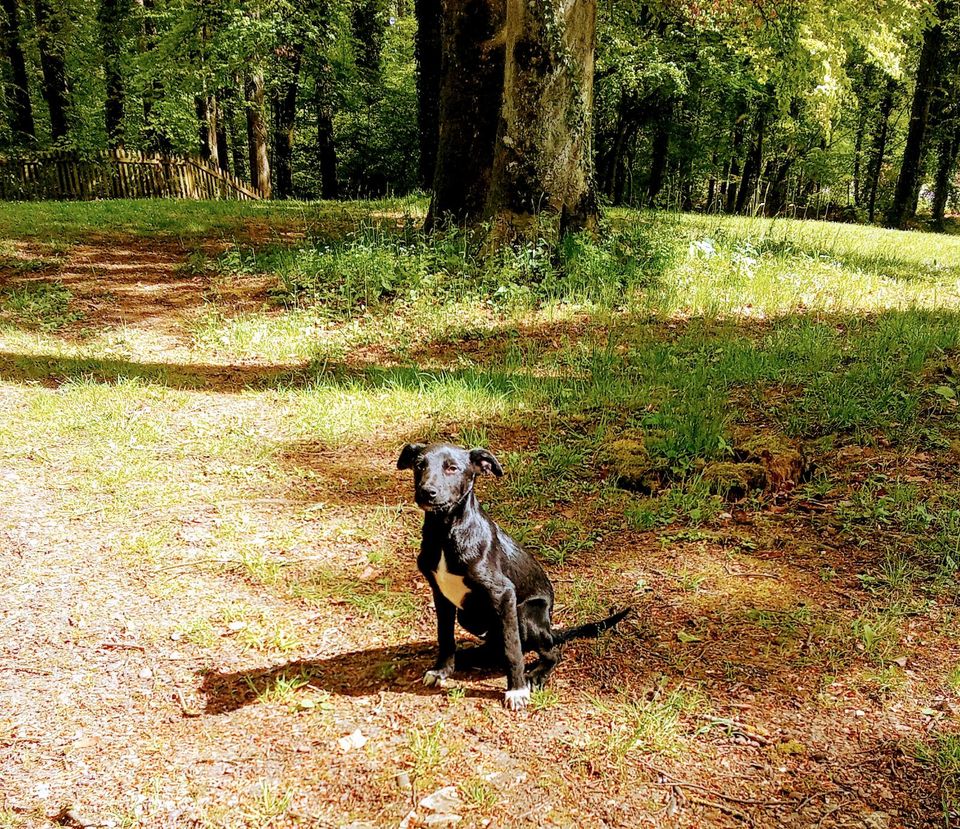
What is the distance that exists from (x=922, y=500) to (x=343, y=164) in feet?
106

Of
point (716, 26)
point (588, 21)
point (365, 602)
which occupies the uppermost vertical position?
point (716, 26)

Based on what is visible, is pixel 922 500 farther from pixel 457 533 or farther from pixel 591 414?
pixel 457 533

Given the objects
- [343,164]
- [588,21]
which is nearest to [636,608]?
[588,21]

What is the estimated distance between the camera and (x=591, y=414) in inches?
223

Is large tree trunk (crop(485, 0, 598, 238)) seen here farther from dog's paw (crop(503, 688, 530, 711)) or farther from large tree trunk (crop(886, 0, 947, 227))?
large tree trunk (crop(886, 0, 947, 227))

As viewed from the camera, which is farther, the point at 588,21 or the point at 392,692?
the point at 588,21

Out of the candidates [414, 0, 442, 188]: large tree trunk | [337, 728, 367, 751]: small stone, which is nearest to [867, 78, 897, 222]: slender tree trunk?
[414, 0, 442, 188]: large tree trunk

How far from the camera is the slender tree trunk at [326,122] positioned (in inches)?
995

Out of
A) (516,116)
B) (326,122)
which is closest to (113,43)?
(326,122)

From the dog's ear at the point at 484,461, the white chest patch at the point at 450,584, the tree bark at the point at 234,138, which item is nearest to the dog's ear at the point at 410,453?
the dog's ear at the point at 484,461

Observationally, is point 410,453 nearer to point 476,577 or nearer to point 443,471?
point 443,471

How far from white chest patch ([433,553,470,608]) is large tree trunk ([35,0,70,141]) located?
28.2m

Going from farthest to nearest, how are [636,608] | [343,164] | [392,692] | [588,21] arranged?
[343,164]
[588,21]
[636,608]
[392,692]

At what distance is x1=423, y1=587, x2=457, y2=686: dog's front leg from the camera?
2.89 metres
